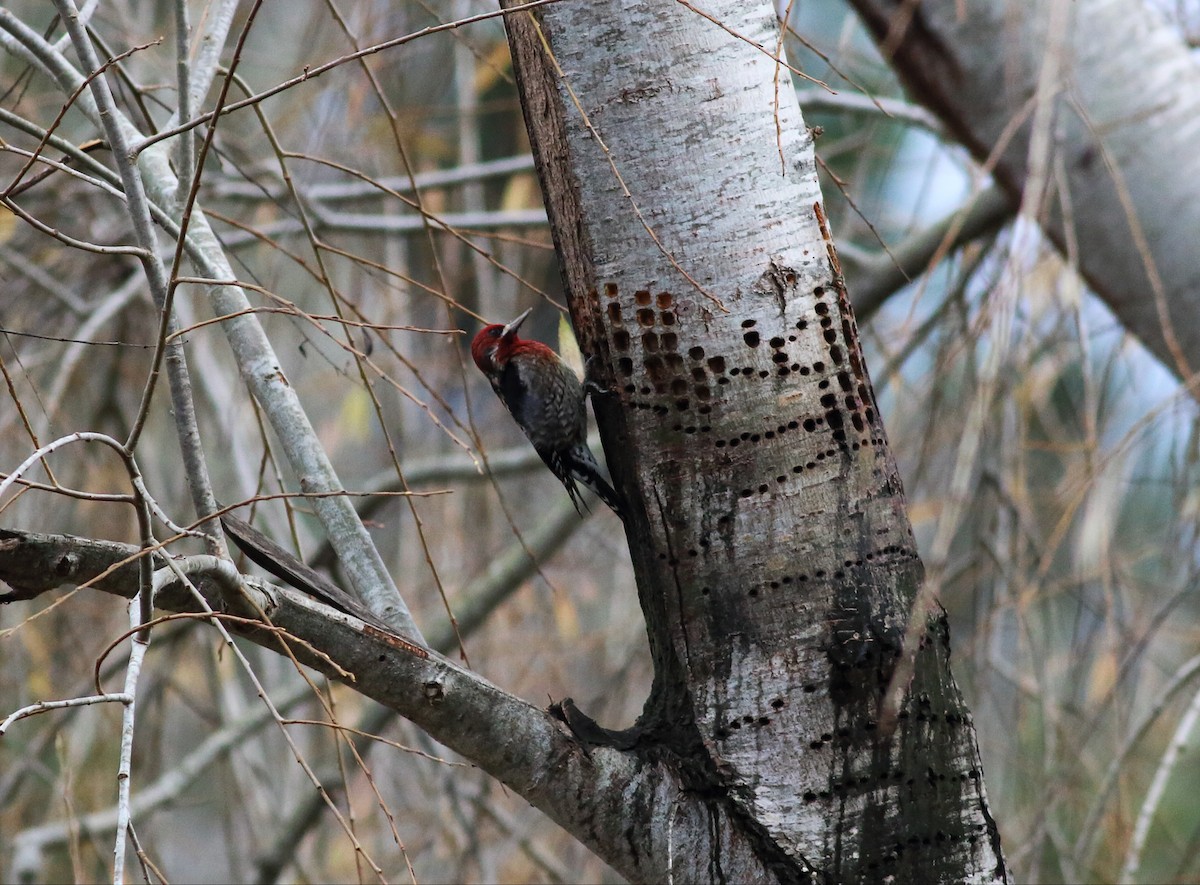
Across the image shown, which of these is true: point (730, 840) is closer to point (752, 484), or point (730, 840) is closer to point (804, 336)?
point (752, 484)

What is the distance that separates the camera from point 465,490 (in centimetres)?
461

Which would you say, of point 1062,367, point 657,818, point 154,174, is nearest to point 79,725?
point 154,174

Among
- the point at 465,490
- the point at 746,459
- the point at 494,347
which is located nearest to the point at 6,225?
the point at 494,347

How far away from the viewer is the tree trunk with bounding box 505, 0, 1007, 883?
65.1 inches

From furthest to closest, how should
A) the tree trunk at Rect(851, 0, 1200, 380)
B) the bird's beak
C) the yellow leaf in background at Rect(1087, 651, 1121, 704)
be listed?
the yellow leaf in background at Rect(1087, 651, 1121, 704), the bird's beak, the tree trunk at Rect(851, 0, 1200, 380)

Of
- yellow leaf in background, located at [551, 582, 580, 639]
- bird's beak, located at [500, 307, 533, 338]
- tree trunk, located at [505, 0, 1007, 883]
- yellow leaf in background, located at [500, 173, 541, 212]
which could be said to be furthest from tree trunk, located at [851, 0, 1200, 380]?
yellow leaf in background, located at [551, 582, 580, 639]

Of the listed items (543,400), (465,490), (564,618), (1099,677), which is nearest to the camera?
(543,400)

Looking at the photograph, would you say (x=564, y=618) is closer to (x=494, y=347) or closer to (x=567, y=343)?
(x=494, y=347)

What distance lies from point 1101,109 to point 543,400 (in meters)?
1.79

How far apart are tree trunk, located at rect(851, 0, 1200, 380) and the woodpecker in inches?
51.6

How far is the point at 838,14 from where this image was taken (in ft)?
32.3

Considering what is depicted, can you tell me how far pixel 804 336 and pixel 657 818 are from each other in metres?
0.80

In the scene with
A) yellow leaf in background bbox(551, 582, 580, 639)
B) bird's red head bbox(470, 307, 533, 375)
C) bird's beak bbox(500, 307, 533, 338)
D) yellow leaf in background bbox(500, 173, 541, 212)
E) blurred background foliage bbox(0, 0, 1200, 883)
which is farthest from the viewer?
yellow leaf in background bbox(500, 173, 541, 212)

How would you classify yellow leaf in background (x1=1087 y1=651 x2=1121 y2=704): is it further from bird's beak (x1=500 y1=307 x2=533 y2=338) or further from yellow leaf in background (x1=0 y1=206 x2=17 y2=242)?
yellow leaf in background (x1=0 y1=206 x2=17 y2=242)
